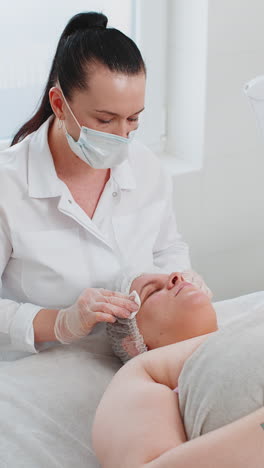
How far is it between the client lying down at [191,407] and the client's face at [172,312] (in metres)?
0.19

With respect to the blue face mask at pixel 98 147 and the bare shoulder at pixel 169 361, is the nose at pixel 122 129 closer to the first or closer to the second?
the blue face mask at pixel 98 147

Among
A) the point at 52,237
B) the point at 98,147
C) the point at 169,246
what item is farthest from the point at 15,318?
the point at 169,246


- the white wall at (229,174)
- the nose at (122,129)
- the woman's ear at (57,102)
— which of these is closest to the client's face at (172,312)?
the nose at (122,129)

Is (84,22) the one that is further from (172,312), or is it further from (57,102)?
(172,312)

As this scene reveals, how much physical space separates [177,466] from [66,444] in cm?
44

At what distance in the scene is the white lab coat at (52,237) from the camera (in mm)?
1841

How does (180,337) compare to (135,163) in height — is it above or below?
below

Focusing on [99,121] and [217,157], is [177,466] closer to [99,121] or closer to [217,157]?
[99,121]

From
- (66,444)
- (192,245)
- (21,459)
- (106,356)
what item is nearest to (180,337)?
(106,356)

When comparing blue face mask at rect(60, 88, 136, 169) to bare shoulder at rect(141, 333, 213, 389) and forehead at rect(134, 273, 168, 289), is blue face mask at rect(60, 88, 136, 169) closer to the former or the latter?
forehead at rect(134, 273, 168, 289)

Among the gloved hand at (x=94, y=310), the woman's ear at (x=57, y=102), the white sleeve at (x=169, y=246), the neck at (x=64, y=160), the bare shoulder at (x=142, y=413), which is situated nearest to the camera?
the bare shoulder at (x=142, y=413)

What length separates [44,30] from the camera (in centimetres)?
247

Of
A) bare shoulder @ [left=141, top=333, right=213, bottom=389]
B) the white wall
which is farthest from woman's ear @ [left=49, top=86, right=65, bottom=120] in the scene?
the white wall

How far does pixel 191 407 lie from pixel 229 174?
64.7 inches
